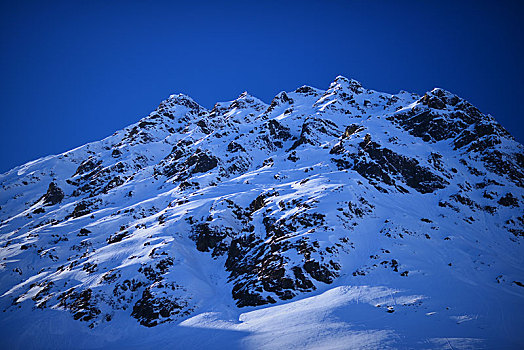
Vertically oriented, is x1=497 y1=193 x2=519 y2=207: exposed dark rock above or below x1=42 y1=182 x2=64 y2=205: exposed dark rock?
below

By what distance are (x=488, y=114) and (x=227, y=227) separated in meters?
91.9

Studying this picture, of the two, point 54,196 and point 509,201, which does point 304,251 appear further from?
point 54,196

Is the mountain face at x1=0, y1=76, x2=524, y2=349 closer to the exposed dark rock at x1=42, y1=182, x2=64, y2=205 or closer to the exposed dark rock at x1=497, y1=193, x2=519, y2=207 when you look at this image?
the exposed dark rock at x1=497, y1=193, x2=519, y2=207

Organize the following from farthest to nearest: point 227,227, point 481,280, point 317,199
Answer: point 227,227 < point 317,199 < point 481,280

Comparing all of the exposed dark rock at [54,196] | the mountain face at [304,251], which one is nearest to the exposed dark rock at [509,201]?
the mountain face at [304,251]

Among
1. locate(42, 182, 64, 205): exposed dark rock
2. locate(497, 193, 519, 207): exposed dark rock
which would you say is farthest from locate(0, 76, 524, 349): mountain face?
locate(42, 182, 64, 205): exposed dark rock

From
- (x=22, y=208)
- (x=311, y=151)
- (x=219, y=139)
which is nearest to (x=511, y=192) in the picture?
(x=311, y=151)

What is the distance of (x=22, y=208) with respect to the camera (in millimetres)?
108250

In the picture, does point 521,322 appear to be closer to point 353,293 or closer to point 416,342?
point 416,342

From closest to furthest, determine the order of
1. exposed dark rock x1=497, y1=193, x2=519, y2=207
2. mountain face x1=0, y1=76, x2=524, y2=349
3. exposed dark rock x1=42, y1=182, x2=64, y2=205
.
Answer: mountain face x1=0, y1=76, x2=524, y2=349 → exposed dark rock x1=497, y1=193, x2=519, y2=207 → exposed dark rock x1=42, y1=182, x2=64, y2=205

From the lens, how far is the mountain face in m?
30.5

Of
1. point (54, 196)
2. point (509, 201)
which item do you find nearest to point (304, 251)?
point (509, 201)

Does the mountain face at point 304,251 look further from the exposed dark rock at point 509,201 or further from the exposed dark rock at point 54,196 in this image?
the exposed dark rock at point 54,196

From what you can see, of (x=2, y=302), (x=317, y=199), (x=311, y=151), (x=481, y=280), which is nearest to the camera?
(x=481, y=280)
